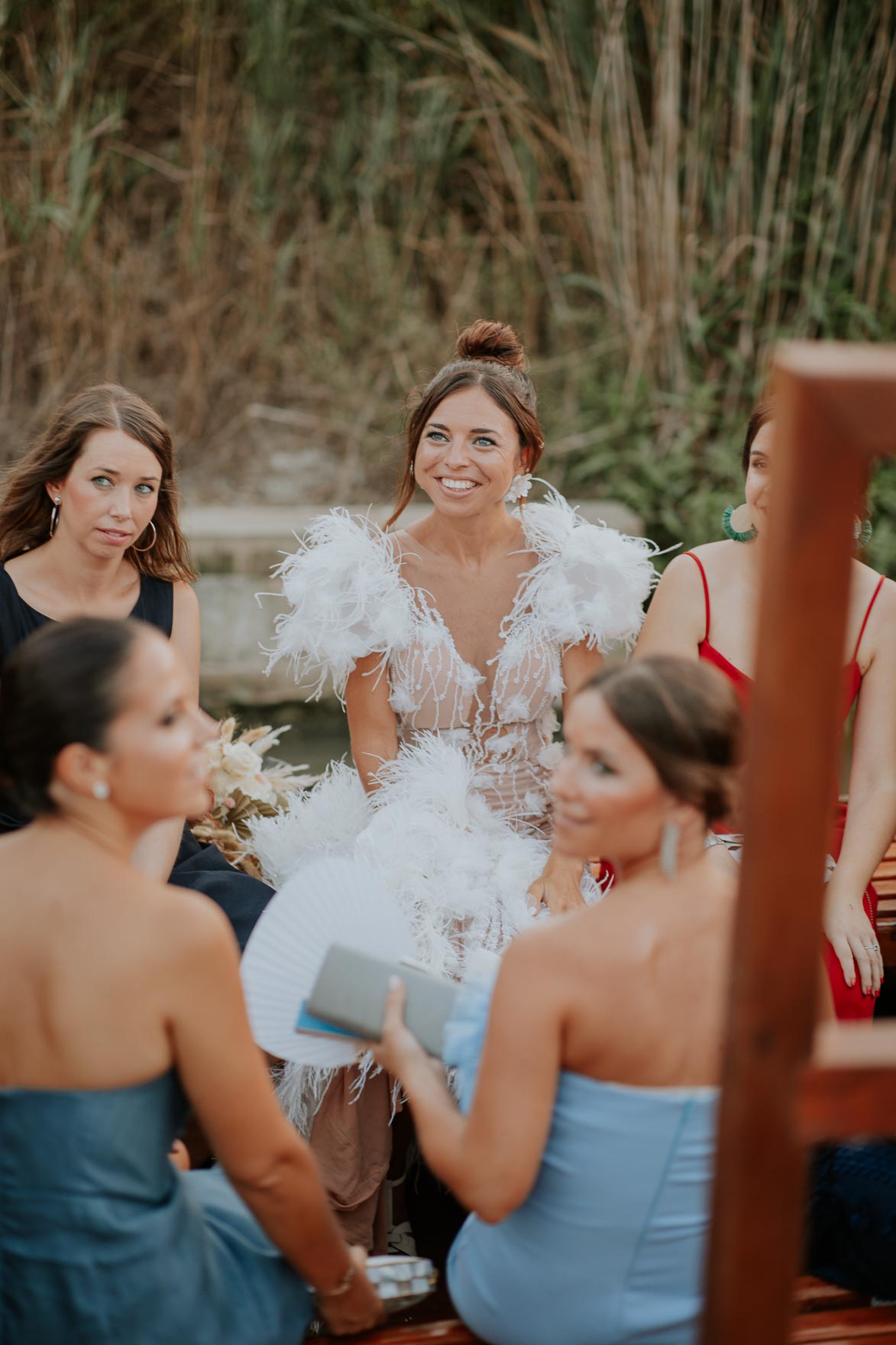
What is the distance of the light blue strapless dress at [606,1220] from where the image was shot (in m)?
1.41

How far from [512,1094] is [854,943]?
3.92 feet

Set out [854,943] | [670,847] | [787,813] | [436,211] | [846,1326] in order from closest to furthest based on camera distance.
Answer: [787,813], [670,847], [846,1326], [854,943], [436,211]

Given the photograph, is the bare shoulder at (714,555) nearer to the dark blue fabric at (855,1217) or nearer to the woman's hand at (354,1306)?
the dark blue fabric at (855,1217)

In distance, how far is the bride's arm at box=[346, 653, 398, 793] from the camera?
263 cm

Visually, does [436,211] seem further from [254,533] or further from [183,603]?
[183,603]

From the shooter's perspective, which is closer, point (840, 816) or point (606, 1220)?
point (606, 1220)

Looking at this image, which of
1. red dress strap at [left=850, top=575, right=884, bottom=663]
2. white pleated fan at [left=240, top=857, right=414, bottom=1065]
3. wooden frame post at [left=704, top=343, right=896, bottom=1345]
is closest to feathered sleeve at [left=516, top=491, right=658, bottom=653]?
red dress strap at [left=850, top=575, right=884, bottom=663]

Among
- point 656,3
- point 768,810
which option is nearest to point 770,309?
point 656,3

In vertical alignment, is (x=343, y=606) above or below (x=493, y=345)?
→ below

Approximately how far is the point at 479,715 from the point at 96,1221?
145cm

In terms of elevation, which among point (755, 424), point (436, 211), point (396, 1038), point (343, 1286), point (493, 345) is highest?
point (436, 211)

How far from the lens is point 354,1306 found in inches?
62.1

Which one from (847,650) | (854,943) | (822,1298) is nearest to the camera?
(822,1298)

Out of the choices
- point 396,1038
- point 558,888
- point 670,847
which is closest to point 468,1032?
point 396,1038
